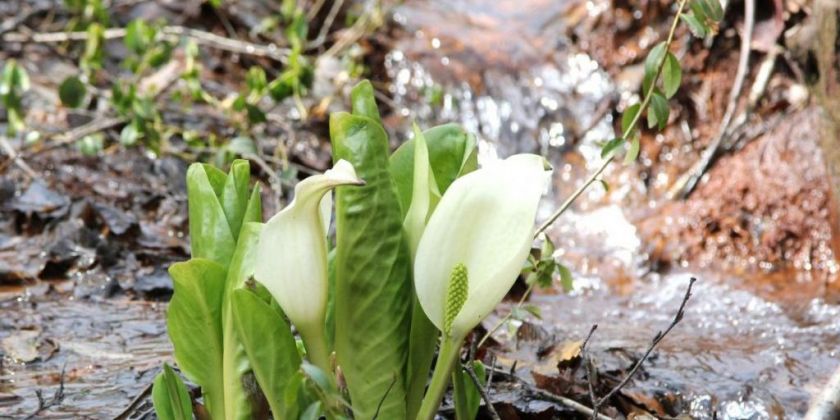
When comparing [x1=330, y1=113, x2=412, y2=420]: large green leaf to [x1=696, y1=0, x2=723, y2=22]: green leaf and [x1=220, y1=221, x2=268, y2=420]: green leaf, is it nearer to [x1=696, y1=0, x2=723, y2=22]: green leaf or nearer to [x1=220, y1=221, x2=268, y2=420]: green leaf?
[x1=220, y1=221, x2=268, y2=420]: green leaf

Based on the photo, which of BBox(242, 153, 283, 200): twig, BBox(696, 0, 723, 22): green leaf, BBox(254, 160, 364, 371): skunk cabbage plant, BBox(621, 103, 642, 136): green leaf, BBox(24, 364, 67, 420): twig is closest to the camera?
BBox(254, 160, 364, 371): skunk cabbage plant

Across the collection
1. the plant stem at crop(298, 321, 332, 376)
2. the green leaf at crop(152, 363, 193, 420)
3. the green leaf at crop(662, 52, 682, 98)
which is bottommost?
the green leaf at crop(152, 363, 193, 420)

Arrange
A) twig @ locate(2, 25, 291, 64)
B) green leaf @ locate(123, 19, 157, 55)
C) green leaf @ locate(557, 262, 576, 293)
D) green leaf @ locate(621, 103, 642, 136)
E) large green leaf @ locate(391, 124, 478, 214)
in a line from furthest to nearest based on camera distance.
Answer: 1. twig @ locate(2, 25, 291, 64)
2. green leaf @ locate(123, 19, 157, 55)
3. green leaf @ locate(557, 262, 576, 293)
4. green leaf @ locate(621, 103, 642, 136)
5. large green leaf @ locate(391, 124, 478, 214)

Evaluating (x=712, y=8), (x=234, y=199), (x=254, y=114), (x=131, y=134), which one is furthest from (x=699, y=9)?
(x=131, y=134)

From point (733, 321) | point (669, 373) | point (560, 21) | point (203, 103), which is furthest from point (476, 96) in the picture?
point (669, 373)

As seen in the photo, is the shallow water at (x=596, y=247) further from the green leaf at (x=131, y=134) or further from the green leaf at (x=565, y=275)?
the green leaf at (x=131, y=134)

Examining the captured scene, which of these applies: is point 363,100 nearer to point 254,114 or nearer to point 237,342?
point 237,342

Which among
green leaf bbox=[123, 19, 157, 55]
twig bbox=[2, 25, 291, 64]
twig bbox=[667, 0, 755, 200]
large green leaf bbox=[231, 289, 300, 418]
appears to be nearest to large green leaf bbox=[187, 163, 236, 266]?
large green leaf bbox=[231, 289, 300, 418]

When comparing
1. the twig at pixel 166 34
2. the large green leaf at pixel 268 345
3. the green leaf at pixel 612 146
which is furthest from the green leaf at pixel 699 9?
the twig at pixel 166 34
